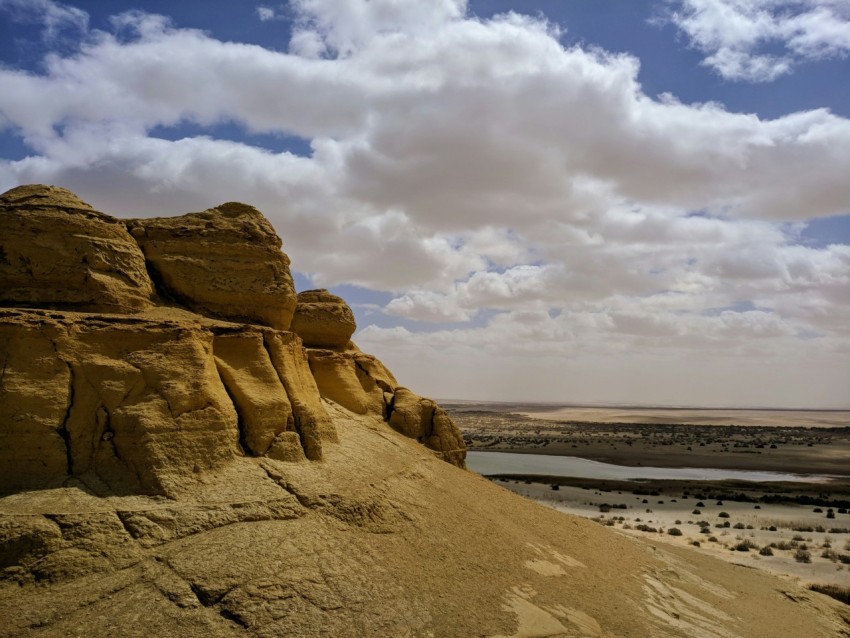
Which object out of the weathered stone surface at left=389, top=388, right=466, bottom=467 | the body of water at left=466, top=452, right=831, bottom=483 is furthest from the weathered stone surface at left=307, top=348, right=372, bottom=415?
the body of water at left=466, top=452, right=831, bottom=483

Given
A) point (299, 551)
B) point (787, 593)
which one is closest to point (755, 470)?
point (787, 593)

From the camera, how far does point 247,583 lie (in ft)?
26.7

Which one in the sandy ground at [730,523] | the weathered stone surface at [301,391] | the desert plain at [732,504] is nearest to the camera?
the weathered stone surface at [301,391]

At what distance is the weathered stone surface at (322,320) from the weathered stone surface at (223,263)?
4.75 m

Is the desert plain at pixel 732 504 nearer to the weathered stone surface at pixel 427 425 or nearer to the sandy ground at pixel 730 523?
the sandy ground at pixel 730 523

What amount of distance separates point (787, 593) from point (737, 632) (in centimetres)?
527

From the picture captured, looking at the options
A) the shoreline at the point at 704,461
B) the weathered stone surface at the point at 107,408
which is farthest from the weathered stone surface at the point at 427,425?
the shoreline at the point at 704,461

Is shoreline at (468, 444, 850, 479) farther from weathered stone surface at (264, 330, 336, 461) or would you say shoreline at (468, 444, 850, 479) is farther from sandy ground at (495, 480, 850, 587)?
weathered stone surface at (264, 330, 336, 461)

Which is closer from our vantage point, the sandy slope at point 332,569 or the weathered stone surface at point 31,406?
the sandy slope at point 332,569

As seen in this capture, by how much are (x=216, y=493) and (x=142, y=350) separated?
2767 mm

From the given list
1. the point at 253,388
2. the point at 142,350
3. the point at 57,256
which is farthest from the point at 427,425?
the point at 57,256

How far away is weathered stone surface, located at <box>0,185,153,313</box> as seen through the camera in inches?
427

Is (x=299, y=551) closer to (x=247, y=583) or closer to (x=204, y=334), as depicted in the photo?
(x=247, y=583)

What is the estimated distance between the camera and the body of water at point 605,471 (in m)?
49.5
